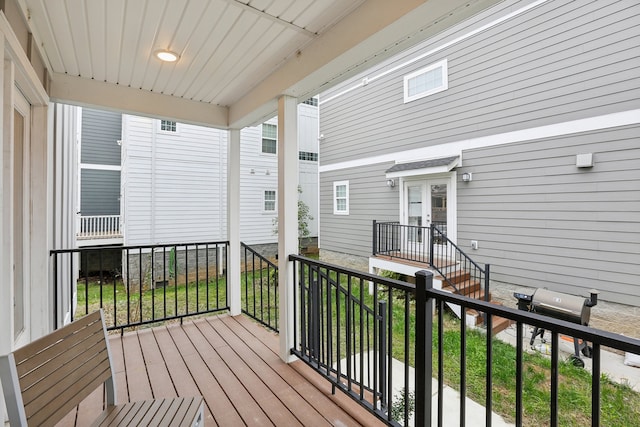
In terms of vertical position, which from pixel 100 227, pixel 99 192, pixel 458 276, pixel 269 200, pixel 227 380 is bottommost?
pixel 227 380

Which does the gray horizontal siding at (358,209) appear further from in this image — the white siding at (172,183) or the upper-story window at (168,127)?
the upper-story window at (168,127)

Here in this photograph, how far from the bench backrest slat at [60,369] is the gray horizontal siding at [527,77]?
620cm

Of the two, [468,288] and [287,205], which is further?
[468,288]

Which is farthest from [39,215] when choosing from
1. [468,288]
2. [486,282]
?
[468,288]

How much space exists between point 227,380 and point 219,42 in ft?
8.29

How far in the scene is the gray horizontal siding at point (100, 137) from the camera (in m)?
9.84

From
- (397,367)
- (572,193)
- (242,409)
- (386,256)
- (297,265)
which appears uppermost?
(572,193)

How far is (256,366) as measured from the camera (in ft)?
8.42

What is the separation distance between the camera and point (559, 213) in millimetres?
4797

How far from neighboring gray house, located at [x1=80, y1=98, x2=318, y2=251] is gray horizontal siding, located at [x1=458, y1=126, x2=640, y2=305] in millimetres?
5837

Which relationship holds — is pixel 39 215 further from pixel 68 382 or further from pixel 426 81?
pixel 426 81

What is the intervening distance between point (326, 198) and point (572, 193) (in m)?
6.05

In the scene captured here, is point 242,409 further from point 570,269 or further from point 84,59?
point 570,269

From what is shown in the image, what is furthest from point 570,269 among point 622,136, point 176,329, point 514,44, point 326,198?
point 326,198
